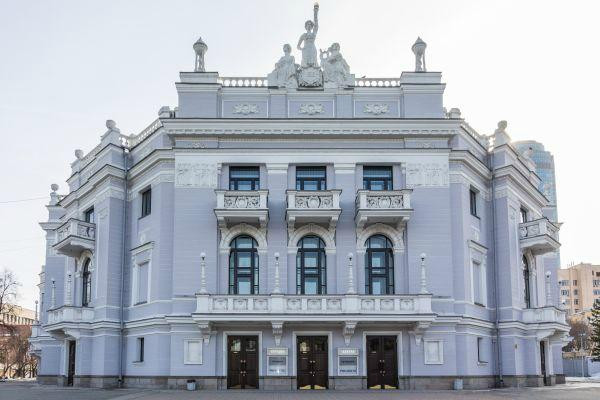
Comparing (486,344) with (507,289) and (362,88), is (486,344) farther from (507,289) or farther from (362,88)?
(362,88)

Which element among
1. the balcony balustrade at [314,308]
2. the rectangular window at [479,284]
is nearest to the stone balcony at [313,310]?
the balcony balustrade at [314,308]

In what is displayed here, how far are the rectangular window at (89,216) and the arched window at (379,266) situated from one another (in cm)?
1749

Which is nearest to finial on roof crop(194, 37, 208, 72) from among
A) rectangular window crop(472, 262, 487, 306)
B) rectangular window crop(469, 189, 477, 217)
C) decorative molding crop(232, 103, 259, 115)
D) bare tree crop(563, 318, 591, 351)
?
decorative molding crop(232, 103, 259, 115)

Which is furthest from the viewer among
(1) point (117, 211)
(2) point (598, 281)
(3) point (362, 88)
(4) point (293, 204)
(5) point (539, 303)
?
(2) point (598, 281)

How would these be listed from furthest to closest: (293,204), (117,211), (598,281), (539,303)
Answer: (598,281)
(539,303)
(117,211)
(293,204)

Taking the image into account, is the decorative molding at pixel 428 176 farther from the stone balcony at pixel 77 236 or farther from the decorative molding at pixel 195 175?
the stone balcony at pixel 77 236

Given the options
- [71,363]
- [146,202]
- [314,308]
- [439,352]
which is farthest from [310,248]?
[71,363]

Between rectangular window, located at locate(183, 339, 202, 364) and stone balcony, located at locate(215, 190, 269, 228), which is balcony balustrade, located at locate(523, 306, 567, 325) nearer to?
stone balcony, located at locate(215, 190, 269, 228)

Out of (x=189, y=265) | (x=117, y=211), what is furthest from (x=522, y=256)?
(x=117, y=211)

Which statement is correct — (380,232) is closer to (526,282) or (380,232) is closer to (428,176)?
(428,176)

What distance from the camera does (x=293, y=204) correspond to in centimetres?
3575

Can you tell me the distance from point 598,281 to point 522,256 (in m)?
143

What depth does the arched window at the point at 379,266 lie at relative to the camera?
36562 millimetres

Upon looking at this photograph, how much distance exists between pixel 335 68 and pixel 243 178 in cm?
755
